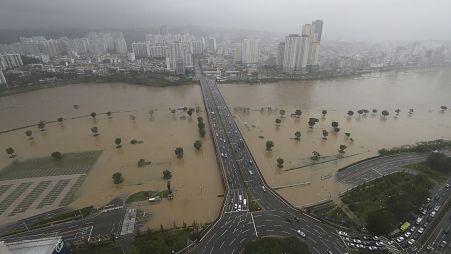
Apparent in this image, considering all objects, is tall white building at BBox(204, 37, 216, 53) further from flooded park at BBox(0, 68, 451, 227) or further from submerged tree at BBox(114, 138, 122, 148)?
submerged tree at BBox(114, 138, 122, 148)

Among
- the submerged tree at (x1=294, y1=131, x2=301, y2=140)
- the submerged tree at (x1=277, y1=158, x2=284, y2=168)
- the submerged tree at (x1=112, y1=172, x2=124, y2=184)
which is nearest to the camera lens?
the submerged tree at (x1=112, y1=172, x2=124, y2=184)

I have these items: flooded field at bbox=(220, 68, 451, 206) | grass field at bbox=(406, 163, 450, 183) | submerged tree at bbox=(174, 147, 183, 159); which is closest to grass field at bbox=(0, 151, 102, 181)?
submerged tree at bbox=(174, 147, 183, 159)

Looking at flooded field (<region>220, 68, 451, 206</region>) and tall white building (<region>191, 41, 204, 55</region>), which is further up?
tall white building (<region>191, 41, 204, 55</region>)

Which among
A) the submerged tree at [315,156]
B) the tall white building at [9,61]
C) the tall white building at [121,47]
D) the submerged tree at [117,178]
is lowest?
the submerged tree at [315,156]

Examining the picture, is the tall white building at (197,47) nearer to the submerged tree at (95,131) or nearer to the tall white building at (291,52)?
the tall white building at (291,52)

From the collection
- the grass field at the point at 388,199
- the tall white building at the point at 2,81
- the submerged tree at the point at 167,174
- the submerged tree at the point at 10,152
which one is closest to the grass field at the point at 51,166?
the submerged tree at the point at 10,152

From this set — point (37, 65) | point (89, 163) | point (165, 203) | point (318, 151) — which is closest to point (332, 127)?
point (318, 151)

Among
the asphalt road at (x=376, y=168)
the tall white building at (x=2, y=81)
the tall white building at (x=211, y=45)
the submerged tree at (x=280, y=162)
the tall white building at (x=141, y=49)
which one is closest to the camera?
→ the asphalt road at (x=376, y=168)
